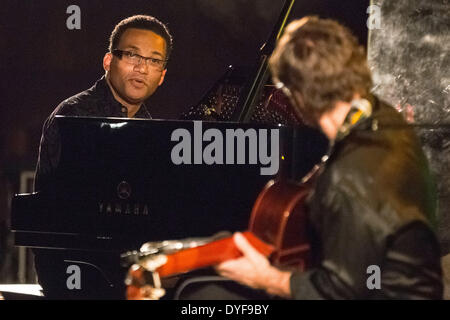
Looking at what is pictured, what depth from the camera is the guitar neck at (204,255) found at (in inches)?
83.3

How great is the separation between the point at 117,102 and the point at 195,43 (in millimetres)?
1817

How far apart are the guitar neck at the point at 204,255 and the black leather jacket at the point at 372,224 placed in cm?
18

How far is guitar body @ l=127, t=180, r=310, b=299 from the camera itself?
2117 millimetres

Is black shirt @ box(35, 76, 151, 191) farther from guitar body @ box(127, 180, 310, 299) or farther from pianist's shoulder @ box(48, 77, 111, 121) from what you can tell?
guitar body @ box(127, 180, 310, 299)

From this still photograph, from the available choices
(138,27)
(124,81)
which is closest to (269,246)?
(124,81)

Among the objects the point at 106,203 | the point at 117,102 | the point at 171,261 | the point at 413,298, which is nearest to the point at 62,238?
the point at 106,203

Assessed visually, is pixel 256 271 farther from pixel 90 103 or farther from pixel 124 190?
pixel 90 103

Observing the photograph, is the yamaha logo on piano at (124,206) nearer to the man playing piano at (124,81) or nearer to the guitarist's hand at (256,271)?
the man playing piano at (124,81)

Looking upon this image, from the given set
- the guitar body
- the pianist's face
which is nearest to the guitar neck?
the guitar body

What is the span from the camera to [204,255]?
83.5 inches

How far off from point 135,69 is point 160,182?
1.16m

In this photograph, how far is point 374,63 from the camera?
3596mm

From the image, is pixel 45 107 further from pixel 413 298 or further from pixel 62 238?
pixel 413 298

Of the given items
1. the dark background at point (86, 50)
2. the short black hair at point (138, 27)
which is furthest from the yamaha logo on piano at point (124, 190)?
the dark background at point (86, 50)
